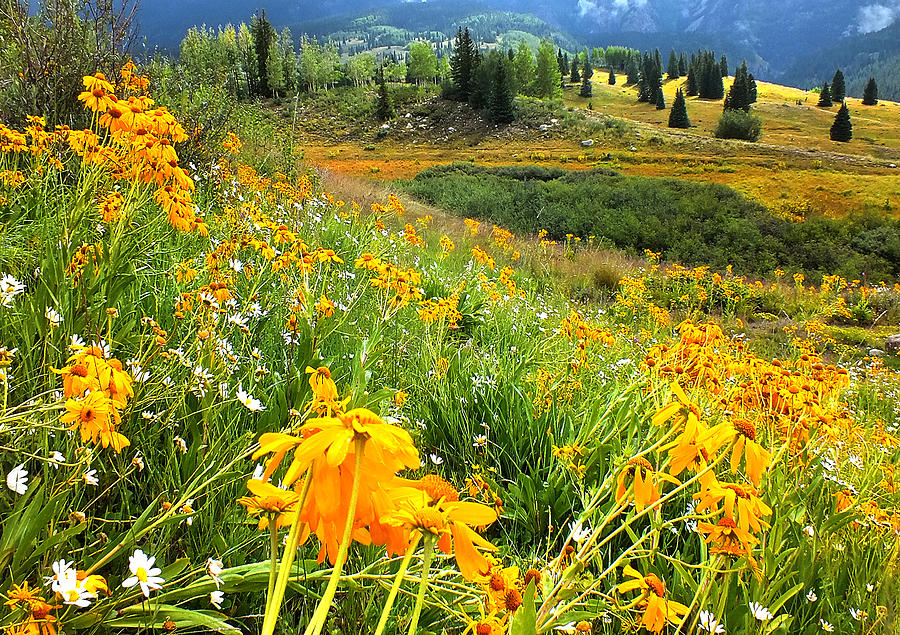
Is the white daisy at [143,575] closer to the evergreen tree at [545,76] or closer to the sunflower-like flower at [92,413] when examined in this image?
the sunflower-like flower at [92,413]

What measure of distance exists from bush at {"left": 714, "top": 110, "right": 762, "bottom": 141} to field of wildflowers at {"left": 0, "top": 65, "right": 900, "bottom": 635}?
189 feet

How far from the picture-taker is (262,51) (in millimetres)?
58250

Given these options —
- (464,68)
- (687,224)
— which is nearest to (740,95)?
(464,68)

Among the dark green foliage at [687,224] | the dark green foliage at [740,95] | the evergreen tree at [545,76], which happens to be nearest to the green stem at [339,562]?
the dark green foliage at [687,224]

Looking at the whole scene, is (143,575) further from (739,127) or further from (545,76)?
(545,76)

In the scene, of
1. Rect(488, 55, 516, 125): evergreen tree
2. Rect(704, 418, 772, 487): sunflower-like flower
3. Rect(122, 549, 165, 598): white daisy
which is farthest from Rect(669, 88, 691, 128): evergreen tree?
Rect(122, 549, 165, 598): white daisy

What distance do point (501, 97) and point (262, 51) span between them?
97.3 feet

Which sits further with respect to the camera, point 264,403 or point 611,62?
point 611,62

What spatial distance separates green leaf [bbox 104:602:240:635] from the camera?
883mm

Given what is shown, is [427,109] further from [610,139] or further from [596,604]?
[596,604]

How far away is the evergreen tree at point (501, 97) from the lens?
158 ft

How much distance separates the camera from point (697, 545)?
66.4 inches

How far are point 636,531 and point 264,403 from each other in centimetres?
138

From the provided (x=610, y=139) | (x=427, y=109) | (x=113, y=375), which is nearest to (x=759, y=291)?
(x=113, y=375)
